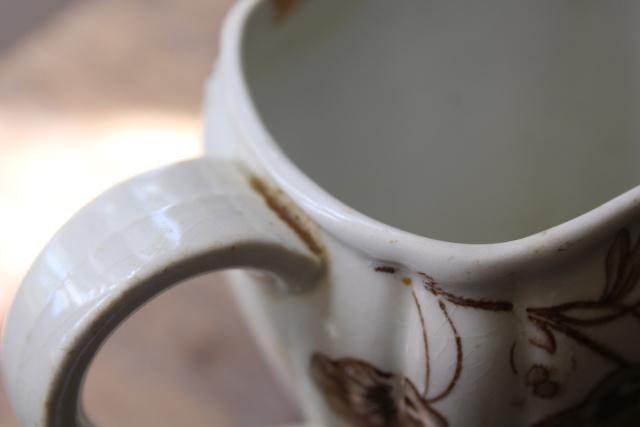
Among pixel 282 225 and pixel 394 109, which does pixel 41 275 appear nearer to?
pixel 282 225

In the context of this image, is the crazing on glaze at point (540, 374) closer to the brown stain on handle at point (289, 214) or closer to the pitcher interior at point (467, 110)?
the brown stain on handle at point (289, 214)

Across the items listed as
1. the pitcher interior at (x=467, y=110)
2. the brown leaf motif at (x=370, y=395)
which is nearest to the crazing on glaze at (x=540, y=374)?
the brown leaf motif at (x=370, y=395)

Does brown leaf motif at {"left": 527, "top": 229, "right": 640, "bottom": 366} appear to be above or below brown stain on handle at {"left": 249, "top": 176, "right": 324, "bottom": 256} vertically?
below

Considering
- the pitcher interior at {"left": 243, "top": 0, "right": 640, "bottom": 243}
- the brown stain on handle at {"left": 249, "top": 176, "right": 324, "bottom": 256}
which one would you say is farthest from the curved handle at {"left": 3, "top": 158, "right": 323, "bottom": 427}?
the pitcher interior at {"left": 243, "top": 0, "right": 640, "bottom": 243}

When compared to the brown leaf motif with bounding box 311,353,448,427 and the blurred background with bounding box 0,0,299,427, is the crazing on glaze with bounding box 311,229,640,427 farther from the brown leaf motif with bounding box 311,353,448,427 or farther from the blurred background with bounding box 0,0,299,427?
the blurred background with bounding box 0,0,299,427

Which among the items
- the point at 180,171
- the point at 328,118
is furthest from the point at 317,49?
the point at 180,171
